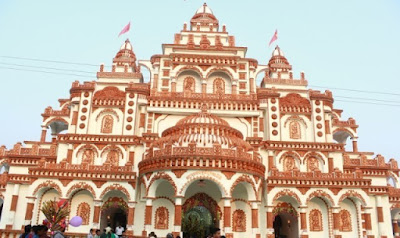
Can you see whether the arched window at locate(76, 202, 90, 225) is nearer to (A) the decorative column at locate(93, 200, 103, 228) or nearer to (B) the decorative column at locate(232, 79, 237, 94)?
(A) the decorative column at locate(93, 200, 103, 228)

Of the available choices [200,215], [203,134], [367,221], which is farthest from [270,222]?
[203,134]

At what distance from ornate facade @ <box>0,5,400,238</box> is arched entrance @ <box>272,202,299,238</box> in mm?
110

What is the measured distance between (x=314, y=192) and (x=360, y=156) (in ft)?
27.9

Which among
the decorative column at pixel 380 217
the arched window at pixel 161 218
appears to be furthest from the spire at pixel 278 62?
the arched window at pixel 161 218

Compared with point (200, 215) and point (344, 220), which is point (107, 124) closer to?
point (200, 215)

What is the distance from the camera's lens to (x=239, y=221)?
81.7 feet

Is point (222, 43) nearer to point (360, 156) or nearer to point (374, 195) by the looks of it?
point (360, 156)

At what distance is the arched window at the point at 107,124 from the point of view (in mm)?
30837

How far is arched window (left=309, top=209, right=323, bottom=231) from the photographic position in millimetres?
26656

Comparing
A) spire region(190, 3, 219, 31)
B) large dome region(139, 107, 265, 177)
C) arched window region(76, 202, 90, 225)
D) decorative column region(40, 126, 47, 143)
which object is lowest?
arched window region(76, 202, 90, 225)

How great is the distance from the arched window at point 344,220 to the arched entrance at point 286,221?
3548 millimetres

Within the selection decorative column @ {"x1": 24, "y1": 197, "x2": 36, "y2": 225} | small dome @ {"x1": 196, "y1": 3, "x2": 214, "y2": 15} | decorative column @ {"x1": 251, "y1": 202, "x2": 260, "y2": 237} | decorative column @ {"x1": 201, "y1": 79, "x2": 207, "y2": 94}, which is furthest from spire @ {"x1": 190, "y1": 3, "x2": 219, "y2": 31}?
decorative column @ {"x1": 24, "y1": 197, "x2": 36, "y2": 225}

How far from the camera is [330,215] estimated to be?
2658 centimetres

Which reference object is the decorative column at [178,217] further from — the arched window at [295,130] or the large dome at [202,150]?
the arched window at [295,130]
